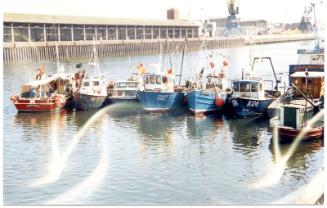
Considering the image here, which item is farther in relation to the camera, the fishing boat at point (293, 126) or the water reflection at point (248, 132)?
the water reflection at point (248, 132)

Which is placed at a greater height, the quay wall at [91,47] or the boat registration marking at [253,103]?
the quay wall at [91,47]

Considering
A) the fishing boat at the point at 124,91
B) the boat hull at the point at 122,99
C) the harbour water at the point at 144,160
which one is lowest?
the harbour water at the point at 144,160

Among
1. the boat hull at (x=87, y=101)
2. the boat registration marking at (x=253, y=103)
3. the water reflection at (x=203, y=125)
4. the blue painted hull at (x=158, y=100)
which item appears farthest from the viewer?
the boat hull at (x=87, y=101)

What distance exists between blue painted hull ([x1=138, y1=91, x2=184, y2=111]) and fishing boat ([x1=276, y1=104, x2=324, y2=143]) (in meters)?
7.51

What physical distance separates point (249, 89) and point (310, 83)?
257cm

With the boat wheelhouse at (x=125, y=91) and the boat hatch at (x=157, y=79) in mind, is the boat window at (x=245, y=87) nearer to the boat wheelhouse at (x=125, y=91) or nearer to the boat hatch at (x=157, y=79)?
the boat hatch at (x=157, y=79)

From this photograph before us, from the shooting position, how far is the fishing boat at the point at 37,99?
2436cm

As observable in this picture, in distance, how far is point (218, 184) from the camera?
13.2 meters

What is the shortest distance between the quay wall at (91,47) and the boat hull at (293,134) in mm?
18059

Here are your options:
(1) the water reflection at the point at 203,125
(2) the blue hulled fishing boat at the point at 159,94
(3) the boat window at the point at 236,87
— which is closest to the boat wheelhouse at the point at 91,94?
(2) the blue hulled fishing boat at the point at 159,94

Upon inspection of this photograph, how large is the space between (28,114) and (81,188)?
12140 mm

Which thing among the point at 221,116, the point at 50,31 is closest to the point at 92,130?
the point at 221,116

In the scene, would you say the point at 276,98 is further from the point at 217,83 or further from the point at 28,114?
the point at 28,114

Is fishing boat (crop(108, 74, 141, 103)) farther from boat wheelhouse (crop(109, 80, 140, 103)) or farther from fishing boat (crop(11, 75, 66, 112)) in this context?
fishing boat (crop(11, 75, 66, 112))
